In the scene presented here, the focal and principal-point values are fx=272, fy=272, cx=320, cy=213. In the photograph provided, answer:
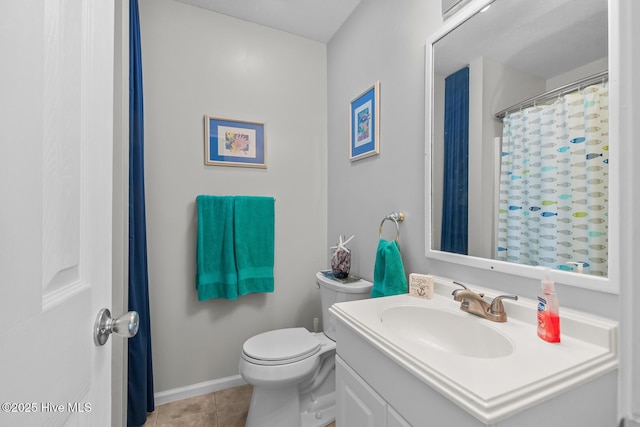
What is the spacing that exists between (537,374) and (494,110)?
2.64 feet

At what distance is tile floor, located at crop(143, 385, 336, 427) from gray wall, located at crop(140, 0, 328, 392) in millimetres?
123

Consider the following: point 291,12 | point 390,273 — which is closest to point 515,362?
point 390,273

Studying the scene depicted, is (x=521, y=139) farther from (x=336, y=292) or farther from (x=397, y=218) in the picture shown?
(x=336, y=292)

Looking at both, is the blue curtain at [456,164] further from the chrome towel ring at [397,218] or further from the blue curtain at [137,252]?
the blue curtain at [137,252]

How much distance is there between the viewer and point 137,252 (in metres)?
1.42

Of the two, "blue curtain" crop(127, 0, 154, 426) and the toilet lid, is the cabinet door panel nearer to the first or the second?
the toilet lid

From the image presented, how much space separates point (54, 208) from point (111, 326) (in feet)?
0.87

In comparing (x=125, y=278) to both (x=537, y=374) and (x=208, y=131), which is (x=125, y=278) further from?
(x=537, y=374)

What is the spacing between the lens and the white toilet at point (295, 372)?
1290 mm

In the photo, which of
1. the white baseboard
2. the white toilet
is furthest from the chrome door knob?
the white baseboard

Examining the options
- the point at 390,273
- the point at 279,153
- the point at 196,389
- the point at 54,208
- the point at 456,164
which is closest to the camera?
the point at 54,208

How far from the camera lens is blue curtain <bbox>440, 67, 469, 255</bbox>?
1058mm

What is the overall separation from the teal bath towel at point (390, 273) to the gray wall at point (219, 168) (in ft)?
2.82

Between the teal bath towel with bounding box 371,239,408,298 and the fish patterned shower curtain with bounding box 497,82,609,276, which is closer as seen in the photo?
the fish patterned shower curtain with bounding box 497,82,609,276
